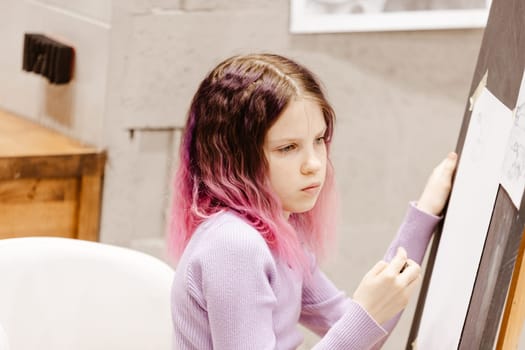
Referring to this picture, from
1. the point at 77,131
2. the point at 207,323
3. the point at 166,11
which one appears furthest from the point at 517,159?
the point at 77,131

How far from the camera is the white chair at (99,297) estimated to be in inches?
67.6

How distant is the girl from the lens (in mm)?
1365

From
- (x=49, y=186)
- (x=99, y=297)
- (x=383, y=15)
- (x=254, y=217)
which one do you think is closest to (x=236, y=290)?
(x=254, y=217)

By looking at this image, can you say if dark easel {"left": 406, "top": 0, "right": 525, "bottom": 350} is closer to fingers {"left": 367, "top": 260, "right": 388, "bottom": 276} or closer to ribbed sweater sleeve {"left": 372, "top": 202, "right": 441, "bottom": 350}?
fingers {"left": 367, "top": 260, "right": 388, "bottom": 276}

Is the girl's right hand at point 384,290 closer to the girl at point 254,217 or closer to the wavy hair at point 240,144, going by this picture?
the girl at point 254,217

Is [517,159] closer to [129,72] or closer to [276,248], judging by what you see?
[276,248]

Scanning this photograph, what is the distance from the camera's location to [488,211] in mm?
1321

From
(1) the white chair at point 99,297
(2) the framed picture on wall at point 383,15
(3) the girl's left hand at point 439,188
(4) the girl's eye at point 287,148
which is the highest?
(2) the framed picture on wall at point 383,15

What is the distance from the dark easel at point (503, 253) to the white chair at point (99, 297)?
62 centimetres

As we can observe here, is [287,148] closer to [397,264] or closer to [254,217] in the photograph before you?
[254,217]

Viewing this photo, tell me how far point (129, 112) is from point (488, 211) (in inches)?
44.4

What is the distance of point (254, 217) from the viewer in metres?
1.43

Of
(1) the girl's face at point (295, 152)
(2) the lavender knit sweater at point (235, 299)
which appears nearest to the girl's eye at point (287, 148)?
(1) the girl's face at point (295, 152)

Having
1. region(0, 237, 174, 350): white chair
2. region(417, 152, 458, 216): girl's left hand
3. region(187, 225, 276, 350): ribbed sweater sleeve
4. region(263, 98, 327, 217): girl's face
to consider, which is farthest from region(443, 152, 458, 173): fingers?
region(0, 237, 174, 350): white chair
